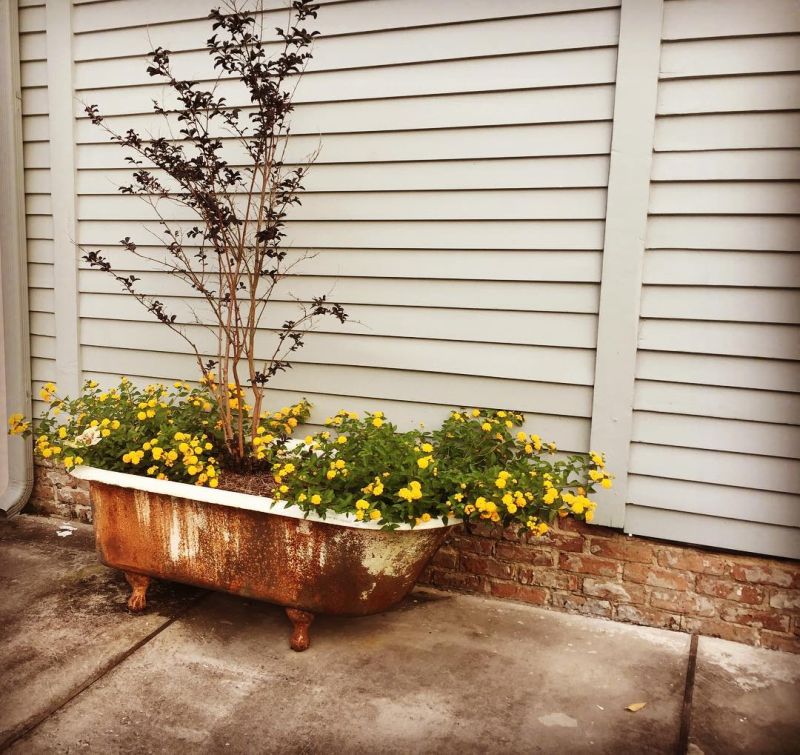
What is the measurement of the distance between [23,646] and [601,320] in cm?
247

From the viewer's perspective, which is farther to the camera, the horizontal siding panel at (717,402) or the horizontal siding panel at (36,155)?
the horizontal siding panel at (36,155)

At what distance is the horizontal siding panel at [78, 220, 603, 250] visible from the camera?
2801 mm

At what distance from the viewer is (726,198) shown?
2.57 meters

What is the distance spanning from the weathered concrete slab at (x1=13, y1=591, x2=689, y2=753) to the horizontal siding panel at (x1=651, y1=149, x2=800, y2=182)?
5.73 ft

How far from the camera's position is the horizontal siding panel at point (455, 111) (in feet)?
8.93

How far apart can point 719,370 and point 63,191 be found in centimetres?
317

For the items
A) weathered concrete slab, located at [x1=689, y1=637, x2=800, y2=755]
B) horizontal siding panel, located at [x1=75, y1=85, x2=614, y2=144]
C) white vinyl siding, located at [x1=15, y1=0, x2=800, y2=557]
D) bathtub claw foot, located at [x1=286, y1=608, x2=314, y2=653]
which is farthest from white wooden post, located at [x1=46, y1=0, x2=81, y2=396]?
weathered concrete slab, located at [x1=689, y1=637, x2=800, y2=755]

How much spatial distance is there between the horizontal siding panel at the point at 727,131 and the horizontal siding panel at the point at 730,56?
0.49 feet

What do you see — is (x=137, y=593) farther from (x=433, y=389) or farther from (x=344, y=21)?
(x=344, y=21)

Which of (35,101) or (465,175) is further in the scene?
(35,101)

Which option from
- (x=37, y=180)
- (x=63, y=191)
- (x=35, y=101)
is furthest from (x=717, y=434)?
(x=35, y=101)

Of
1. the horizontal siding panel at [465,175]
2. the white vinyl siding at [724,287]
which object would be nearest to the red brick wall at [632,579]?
the white vinyl siding at [724,287]

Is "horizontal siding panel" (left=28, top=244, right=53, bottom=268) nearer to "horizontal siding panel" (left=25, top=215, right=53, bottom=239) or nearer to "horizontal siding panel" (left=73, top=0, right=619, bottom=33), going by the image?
"horizontal siding panel" (left=25, top=215, right=53, bottom=239)

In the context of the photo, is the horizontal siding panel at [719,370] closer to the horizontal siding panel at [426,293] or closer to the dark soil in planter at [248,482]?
the horizontal siding panel at [426,293]
